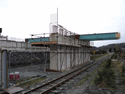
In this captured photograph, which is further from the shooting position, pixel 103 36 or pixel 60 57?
pixel 103 36

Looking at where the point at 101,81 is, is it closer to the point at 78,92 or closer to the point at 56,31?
the point at 78,92

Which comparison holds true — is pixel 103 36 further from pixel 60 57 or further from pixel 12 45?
pixel 12 45

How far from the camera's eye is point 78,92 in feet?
22.3

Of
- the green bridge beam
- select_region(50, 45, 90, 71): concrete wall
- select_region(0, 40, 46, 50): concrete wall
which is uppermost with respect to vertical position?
the green bridge beam

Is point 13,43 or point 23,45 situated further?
point 23,45

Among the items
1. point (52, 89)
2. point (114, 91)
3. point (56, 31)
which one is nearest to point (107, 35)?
point (56, 31)

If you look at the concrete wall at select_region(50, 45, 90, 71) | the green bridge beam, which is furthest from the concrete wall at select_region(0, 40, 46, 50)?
the green bridge beam

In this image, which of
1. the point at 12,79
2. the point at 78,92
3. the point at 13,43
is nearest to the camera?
the point at 78,92

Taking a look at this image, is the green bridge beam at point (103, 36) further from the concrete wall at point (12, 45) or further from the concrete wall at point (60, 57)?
the concrete wall at point (12, 45)

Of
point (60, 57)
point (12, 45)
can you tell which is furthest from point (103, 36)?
point (12, 45)

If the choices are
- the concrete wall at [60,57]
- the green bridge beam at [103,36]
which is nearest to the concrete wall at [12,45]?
the concrete wall at [60,57]

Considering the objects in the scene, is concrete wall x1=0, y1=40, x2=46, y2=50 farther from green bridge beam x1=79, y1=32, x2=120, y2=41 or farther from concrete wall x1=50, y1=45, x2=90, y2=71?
green bridge beam x1=79, y1=32, x2=120, y2=41

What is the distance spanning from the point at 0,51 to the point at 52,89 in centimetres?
446

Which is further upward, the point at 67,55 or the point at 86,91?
the point at 67,55
